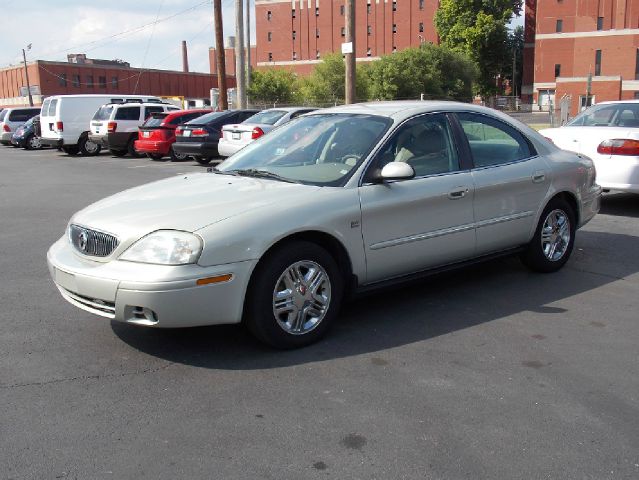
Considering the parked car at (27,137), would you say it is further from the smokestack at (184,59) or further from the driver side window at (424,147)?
the smokestack at (184,59)

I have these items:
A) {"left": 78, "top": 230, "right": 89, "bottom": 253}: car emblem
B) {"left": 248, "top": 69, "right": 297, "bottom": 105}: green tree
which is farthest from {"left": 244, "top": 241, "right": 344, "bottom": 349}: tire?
{"left": 248, "top": 69, "right": 297, "bottom": 105}: green tree

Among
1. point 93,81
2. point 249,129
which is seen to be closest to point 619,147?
point 249,129

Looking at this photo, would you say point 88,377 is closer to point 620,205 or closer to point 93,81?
point 620,205

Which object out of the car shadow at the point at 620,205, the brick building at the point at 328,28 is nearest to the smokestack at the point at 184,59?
the brick building at the point at 328,28

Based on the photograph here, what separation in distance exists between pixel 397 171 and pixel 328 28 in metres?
87.9

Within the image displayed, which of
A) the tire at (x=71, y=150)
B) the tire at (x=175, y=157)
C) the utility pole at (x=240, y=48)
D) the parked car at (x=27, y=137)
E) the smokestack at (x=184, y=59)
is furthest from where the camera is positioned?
the smokestack at (x=184, y=59)

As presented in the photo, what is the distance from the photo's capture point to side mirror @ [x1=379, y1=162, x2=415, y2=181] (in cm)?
465

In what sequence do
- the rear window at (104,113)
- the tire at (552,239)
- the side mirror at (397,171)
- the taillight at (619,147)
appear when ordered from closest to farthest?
the side mirror at (397,171), the tire at (552,239), the taillight at (619,147), the rear window at (104,113)

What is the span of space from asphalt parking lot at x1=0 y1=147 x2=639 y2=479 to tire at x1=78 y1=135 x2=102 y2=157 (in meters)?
19.1

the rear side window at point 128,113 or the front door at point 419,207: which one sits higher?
the rear side window at point 128,113

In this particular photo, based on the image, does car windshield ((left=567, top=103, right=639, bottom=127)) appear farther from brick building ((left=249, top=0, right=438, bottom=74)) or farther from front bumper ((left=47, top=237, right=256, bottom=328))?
brick building ((left=249, top=0, right=438, bottom=74))

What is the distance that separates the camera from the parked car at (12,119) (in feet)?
100

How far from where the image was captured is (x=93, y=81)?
73938 millimetres

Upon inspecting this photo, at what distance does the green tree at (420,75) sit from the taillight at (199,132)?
126 ft
